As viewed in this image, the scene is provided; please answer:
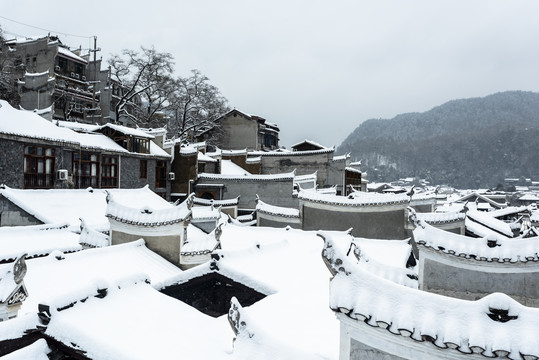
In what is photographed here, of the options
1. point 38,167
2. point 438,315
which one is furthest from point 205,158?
point 438,315

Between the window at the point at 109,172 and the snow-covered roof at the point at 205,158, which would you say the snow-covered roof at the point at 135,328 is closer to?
the window at the point at 109,172

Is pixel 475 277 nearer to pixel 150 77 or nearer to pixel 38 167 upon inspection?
pixel 38 167

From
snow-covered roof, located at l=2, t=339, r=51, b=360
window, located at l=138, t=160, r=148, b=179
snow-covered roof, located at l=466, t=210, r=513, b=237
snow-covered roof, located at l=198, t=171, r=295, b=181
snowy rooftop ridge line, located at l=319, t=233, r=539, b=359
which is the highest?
window, located at l=138, t=160, r=148, b=179

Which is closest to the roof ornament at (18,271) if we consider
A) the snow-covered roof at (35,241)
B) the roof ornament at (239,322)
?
the snow-covered roof at (35,241)

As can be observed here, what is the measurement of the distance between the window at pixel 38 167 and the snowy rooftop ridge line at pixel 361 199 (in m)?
11.7

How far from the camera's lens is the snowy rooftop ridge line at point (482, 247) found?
232 inches

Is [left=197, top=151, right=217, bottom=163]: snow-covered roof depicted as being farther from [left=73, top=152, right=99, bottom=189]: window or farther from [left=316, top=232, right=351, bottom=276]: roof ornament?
[left=316, top=232, right=351, bottom=276]: roof ornament

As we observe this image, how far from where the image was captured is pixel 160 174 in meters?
24.3

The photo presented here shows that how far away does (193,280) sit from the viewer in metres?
7.30

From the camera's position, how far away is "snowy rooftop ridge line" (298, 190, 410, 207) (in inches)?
585

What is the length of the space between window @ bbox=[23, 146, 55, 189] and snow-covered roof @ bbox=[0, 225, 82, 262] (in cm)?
475

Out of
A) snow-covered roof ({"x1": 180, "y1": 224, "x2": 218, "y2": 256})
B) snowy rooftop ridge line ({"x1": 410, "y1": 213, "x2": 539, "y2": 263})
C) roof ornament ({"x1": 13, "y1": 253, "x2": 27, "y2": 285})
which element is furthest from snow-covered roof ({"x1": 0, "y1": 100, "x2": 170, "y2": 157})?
snowy rooftop ridge line ({"x1": 410, "y1": 213, "x2": 539, "y2": 263})

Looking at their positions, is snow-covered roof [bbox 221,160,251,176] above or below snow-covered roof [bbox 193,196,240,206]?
above

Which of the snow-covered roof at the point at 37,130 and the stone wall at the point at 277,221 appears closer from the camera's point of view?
the snow-covered roof at the point at 37,130
